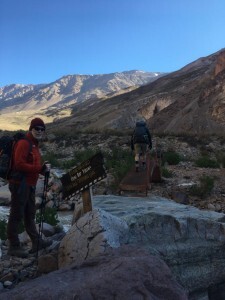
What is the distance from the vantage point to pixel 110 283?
3.42 m

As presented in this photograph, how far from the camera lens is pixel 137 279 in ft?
11.4

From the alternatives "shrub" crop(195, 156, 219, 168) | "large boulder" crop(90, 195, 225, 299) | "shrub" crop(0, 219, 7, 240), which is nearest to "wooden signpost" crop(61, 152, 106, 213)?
"large boulder" crop(90, 195, 225, 299)

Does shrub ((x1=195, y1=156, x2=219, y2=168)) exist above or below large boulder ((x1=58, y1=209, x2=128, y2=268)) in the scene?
below

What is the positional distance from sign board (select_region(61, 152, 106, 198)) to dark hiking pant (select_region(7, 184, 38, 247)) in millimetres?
544

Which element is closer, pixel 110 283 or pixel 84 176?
pixel 110 283

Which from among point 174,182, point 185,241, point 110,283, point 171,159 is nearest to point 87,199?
point 185,241

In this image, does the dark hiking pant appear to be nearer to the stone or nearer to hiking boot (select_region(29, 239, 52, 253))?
hiking boot (select_region(29, 239, 52, 253))

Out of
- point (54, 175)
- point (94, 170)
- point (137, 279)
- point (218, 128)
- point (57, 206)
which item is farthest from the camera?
point (218, 128)

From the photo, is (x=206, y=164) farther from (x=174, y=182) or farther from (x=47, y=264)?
(x=47, y=264)

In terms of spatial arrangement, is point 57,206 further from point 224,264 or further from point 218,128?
point 218,128

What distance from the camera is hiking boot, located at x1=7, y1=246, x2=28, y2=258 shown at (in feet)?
19.1

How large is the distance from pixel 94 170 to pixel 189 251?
1.55 m

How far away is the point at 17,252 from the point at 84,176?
57.4 inches

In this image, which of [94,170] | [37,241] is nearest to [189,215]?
[94,170]
